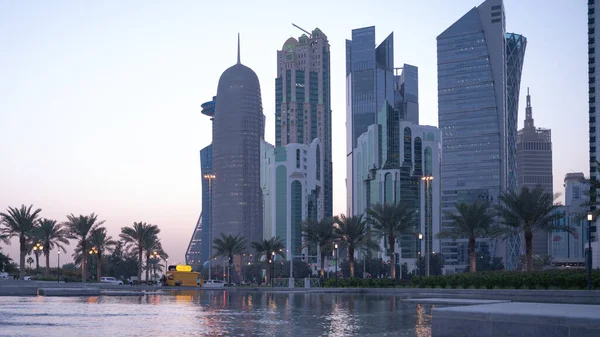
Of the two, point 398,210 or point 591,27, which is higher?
point 591,27

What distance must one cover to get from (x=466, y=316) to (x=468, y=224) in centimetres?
4331

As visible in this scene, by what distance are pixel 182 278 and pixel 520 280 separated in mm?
44625

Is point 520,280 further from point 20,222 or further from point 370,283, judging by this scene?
point 20,222

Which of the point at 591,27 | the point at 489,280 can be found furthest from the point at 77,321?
the point at 591,27

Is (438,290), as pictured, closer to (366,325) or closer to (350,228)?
(350,228)

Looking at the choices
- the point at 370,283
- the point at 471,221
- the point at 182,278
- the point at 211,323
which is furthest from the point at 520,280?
the point at 182,278

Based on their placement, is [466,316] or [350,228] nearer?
[466,316]

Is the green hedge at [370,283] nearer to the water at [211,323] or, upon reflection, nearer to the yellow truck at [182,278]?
the yellow truck at [182,278]

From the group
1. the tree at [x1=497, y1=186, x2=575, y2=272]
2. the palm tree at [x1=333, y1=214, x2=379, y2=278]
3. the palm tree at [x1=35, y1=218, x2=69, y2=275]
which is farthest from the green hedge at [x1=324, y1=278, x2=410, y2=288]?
the palm tree at [x1=35, y1=218, x2=69, y2=275]

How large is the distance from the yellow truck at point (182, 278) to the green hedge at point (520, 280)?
113 feet

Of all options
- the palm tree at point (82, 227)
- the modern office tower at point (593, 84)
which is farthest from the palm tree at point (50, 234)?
the modern office tower at point (593, 84)

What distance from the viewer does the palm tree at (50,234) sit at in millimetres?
78688

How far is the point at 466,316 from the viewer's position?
Answer: 1711 centimetres

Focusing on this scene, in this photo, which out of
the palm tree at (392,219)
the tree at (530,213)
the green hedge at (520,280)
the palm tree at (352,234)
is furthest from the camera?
the palm tree at (352,234)
